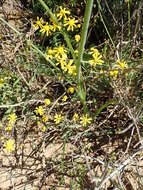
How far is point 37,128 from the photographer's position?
206 cm

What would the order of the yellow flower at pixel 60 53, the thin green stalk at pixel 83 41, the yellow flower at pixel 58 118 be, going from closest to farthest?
the thin green stalk at pixel 83 41 → the yellow flower at pixel 60 53 → the yellow flower at pixel 58 118

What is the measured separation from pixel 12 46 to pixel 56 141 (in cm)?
72

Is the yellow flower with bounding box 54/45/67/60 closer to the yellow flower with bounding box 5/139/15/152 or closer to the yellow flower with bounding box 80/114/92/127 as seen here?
the yellow flower with bounding box 80/114/92/127

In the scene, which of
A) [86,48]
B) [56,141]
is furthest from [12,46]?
[56,141]

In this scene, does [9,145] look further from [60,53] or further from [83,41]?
[83,41]

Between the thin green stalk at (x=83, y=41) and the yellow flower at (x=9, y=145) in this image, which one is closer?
the thin green stalk at (x=83, y=41)

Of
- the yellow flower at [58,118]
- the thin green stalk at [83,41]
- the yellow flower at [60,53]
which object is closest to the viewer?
the thin green stalk at [83,41]

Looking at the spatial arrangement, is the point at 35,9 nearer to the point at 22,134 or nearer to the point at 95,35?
the point at 95,35

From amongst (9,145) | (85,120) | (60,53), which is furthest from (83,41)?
(9,145)

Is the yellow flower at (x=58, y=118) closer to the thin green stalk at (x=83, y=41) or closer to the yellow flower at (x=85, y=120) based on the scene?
the yellow flower at (x=85, y=120)

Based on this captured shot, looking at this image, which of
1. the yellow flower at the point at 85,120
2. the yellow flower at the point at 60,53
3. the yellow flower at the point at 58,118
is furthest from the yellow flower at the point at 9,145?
the yellow flower at the point at 60,53

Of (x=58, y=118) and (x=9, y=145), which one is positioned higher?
(x=58, y=118)

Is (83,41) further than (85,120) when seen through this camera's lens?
No

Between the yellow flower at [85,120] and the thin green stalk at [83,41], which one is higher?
the thin green stalk at [83,41]
